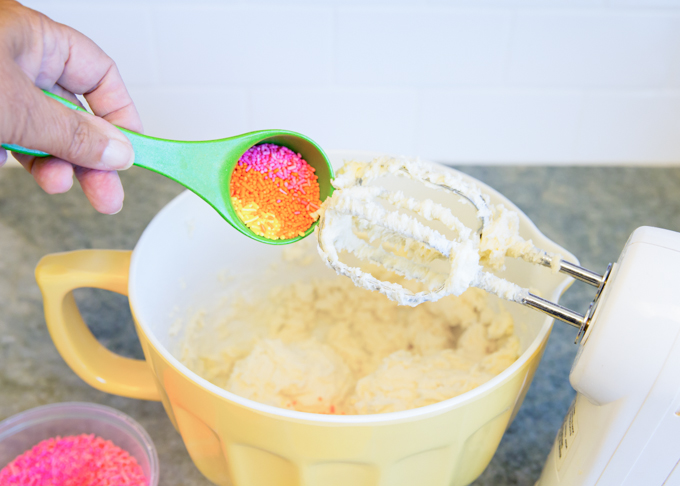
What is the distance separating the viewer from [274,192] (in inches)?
22.4

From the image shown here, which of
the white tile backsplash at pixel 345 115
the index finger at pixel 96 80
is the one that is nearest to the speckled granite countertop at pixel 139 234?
the white tile backsplash at pixel 345 115

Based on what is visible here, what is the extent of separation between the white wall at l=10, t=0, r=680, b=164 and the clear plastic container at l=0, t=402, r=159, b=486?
1.79ft

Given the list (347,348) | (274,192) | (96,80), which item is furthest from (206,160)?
(347,348)

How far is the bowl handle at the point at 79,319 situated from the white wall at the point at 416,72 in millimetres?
483

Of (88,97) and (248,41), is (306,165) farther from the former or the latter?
(248,41)

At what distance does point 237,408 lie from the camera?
0.42 meters

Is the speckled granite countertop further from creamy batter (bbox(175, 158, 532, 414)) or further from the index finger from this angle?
the index finger

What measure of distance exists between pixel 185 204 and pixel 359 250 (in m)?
0.22

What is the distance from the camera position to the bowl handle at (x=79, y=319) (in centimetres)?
52

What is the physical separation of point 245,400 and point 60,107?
0.88 feet

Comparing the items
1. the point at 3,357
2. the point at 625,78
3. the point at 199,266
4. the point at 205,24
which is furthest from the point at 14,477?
the point at 625,78

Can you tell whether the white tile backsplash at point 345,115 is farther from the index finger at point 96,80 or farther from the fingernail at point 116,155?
the fingernail at point 116,155

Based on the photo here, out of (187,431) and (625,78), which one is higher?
(625,78)

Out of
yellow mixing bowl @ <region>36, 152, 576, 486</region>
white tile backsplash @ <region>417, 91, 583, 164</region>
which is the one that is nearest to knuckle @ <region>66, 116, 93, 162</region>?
yellow mixing bowl @ <region>36, 152, 576, 486</region>
